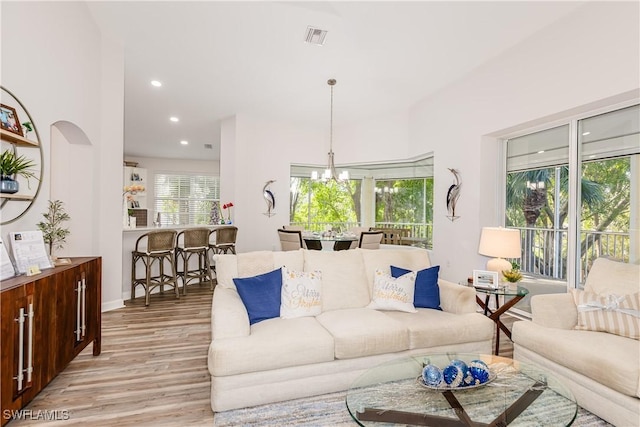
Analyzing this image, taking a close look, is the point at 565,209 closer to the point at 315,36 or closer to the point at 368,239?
the point at 368,239

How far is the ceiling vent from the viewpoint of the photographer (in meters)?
3.60

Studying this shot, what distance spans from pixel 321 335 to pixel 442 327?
3.18 ft

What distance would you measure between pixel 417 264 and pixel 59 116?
12.2ft

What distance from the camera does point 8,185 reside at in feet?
7.34

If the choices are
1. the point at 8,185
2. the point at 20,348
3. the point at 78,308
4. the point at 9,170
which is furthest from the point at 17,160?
the point at 20,348

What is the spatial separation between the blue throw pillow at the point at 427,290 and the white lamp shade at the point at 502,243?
28.8 inches

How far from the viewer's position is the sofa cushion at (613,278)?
2475 mm

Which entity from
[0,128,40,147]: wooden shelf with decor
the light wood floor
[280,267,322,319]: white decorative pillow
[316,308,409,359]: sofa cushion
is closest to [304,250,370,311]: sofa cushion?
[280,267,322,319]: white decorative pillow

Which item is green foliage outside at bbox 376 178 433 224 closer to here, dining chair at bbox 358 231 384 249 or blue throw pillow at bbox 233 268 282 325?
dining chair at bbox 358 231 384 249

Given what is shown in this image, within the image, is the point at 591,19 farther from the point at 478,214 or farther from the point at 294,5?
the point at 294,5

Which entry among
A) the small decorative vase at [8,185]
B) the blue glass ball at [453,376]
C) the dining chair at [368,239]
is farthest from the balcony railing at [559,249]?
the small decorative vase at [8,185]

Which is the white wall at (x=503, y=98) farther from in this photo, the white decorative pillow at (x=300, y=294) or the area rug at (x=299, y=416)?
the white decorative pillow at (x=300, y=294)

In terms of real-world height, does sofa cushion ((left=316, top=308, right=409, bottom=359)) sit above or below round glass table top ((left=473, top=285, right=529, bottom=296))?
below

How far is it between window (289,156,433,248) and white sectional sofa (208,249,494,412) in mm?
3584
